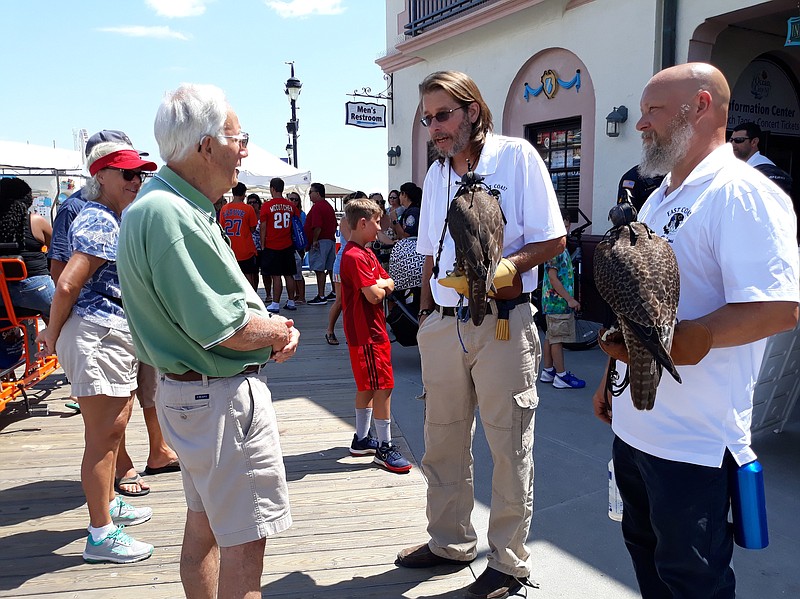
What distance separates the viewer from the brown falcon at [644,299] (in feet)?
5.16

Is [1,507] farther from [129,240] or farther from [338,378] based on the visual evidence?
[338,378]

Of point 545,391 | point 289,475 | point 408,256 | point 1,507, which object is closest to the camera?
point 1,507

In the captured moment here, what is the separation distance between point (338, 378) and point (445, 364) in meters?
3.78

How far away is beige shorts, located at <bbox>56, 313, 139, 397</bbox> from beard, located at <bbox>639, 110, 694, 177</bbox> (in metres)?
2.56

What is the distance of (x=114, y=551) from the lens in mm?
2980

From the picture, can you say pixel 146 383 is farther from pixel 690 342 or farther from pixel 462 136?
pixel 690 342

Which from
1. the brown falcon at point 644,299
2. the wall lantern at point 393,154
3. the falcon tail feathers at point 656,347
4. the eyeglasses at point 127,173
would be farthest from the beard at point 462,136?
the wall lantern at point 393,154

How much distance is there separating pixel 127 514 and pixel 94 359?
97cm

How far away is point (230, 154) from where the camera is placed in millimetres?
1980

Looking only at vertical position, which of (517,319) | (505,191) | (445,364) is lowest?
(445,364)

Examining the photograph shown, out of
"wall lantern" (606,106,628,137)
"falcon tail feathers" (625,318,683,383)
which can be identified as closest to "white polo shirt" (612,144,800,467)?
"falcon tail feathers" (625,318,683,383)

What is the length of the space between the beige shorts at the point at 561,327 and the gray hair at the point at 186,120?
4367mm

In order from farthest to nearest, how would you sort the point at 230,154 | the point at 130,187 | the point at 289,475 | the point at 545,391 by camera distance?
the point at 545,391, the point at 289,475, the point at 130,187, the point at 230,154

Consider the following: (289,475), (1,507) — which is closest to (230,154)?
(289,475)
